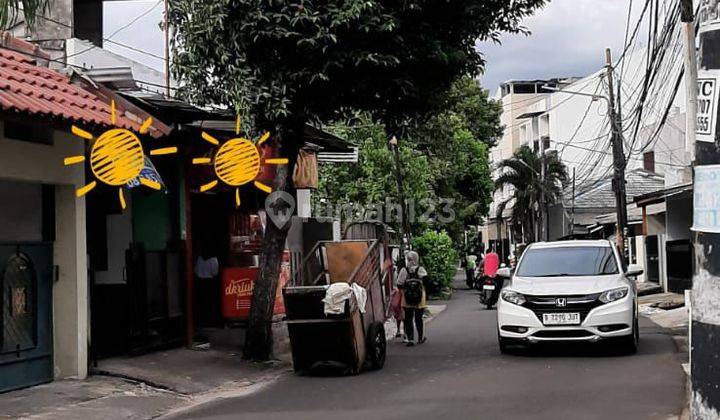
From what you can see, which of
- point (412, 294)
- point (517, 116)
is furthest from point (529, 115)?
point (412, 294)

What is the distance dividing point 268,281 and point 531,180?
132 feet

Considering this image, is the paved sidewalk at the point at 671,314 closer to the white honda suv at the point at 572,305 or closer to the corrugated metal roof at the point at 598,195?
the white honda suv at the point at 572,305

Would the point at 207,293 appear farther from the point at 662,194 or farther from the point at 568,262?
the point at 662,194

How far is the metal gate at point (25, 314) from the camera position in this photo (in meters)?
10.7

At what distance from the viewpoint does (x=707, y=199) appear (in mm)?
4766

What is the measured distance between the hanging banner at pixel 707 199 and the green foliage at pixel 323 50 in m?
7.27

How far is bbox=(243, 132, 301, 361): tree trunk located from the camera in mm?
13664

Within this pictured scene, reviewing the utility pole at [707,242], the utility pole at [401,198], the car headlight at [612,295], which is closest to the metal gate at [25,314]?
the car headlight at [612,295]

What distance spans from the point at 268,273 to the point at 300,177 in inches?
163

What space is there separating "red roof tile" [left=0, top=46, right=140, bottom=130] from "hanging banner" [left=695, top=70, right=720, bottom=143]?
6685 millimetres

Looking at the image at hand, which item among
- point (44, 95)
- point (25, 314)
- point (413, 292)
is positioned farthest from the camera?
point (413, 292)

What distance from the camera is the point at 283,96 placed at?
40.3 feet

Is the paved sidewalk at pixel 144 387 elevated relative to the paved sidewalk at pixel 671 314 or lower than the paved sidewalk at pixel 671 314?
elevated

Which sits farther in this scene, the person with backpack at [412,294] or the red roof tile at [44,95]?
the person with backpack at [412,294]
